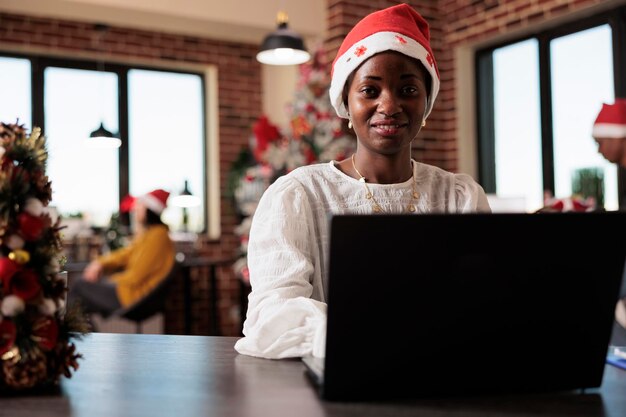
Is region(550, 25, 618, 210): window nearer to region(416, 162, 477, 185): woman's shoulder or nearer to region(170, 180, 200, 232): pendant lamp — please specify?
region(170, 180, 200, 232): pendant lamp

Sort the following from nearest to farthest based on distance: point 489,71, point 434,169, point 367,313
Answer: point 367,313 < point 434,169 < point 489,71

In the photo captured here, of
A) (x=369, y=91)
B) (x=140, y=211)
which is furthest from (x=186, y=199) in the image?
(x=369, y=91)

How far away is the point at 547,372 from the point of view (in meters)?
0.91

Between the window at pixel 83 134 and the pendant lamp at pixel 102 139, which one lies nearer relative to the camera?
the pendant lamp at pixel 102 139

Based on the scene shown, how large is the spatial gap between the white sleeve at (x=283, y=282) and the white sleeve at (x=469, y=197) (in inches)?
12.9

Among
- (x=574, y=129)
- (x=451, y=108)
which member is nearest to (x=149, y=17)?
(x=451, y=108)

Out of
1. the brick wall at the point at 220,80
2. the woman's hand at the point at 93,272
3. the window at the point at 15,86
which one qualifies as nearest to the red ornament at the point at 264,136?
the woman's hand at the point at 93,272

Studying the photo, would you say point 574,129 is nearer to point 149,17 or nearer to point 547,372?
point 149,17

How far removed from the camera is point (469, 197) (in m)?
1.51

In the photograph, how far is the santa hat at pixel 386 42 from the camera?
4.60ft

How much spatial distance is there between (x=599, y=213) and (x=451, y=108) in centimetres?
497

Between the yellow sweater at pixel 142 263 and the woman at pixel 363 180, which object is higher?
the woman at pixel 363 180

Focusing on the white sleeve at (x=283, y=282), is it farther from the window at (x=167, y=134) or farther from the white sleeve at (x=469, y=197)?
the window at (x=167, y=134)

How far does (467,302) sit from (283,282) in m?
0.43
